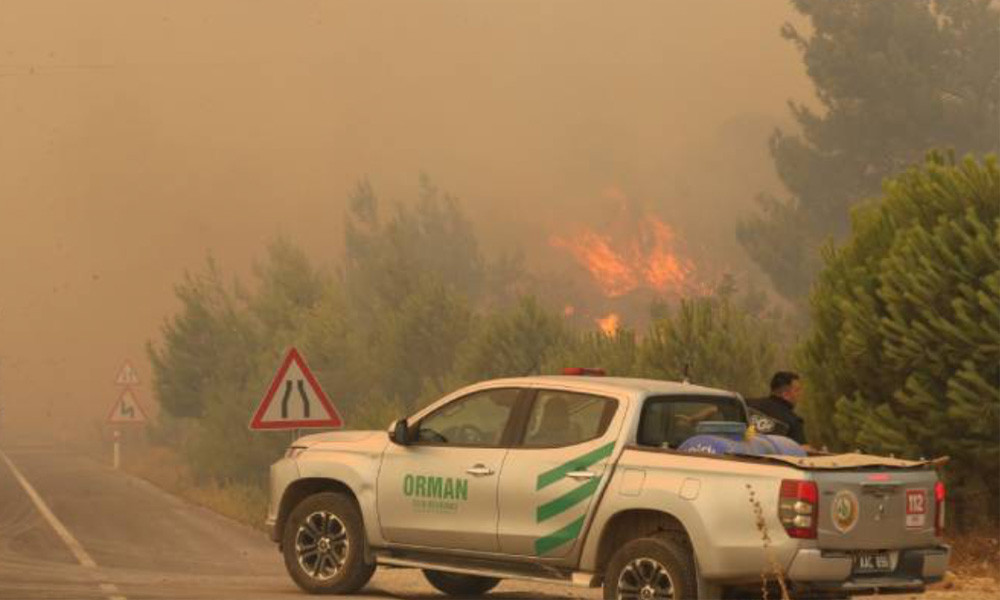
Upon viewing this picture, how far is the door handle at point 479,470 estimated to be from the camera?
1262cm

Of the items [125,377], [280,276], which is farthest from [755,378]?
[280,276]

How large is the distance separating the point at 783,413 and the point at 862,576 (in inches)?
156

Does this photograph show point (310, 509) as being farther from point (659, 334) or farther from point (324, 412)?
point (659, 334)

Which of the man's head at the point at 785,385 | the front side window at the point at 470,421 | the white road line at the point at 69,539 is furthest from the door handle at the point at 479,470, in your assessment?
the man's head at the point at 785,385

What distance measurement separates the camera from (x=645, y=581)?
37.7 ft

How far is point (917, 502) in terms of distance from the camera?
11.8 meters

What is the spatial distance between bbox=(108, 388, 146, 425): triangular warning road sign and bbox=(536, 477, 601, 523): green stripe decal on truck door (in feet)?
111

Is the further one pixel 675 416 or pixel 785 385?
pixel 785 385

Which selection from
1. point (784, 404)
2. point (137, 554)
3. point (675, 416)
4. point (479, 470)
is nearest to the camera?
point (675, 416)

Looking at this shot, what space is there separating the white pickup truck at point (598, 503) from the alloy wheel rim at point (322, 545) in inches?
0.5

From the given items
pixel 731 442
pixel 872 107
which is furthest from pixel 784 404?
pixel 872 107

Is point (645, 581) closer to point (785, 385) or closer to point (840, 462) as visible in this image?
point (840, 462)

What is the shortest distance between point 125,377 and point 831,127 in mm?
28626

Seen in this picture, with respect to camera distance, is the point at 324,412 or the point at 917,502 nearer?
the point at 917,502
